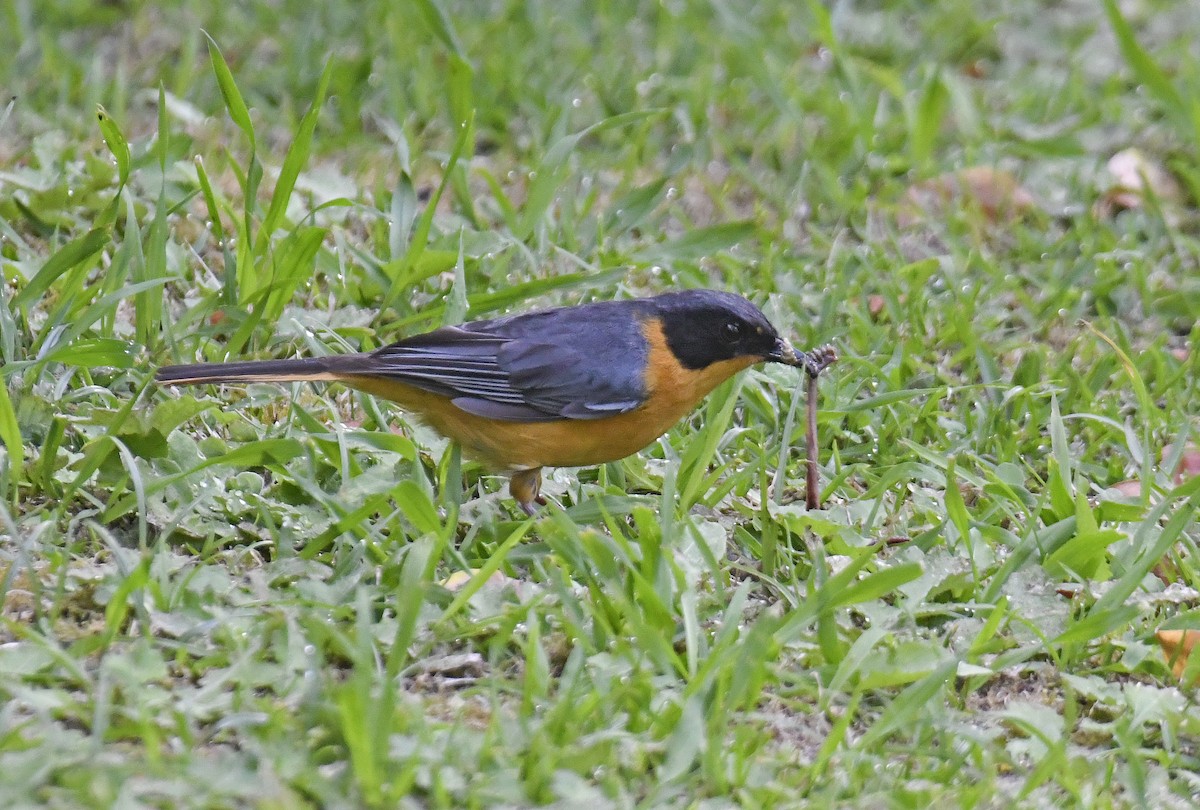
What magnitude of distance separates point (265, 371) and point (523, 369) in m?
0.81

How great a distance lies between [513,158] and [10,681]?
4131mm

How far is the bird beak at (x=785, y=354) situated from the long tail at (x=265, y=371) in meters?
1.32

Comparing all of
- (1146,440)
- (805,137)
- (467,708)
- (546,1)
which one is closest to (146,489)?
(467,708)

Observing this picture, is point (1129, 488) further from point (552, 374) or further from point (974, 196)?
point (974, 196)

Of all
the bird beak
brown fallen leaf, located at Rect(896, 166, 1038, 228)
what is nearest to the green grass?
brown fallen leaf, located at Rect(896, 166, 1038, 228)

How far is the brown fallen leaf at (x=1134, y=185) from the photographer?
7.01m

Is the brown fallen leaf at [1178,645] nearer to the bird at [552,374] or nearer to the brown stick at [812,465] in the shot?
the brown stick at [812,465]

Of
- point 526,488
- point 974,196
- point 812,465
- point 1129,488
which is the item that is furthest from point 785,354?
point 974,196

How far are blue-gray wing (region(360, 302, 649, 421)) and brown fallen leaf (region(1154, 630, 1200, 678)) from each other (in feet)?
5.53

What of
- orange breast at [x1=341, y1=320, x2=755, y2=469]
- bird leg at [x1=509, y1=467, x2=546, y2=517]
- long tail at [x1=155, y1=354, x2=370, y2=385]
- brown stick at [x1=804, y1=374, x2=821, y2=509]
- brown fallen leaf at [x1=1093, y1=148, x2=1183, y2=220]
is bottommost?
brown stick at [x1=804, y1=374, x2=821, y2=509]

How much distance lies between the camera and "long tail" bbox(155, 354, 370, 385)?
181 inches

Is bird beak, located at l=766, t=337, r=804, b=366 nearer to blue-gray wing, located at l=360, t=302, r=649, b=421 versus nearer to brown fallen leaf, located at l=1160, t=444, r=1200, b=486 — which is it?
blue-gray wing, located at l=360, t=302, r=649, b=421

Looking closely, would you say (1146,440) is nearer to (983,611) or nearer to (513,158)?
(983,611)

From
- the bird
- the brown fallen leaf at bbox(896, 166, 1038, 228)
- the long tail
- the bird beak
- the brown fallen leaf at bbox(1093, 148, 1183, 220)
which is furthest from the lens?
the brown fallen leaf at bbox(1093, 148, 1183, 220)
